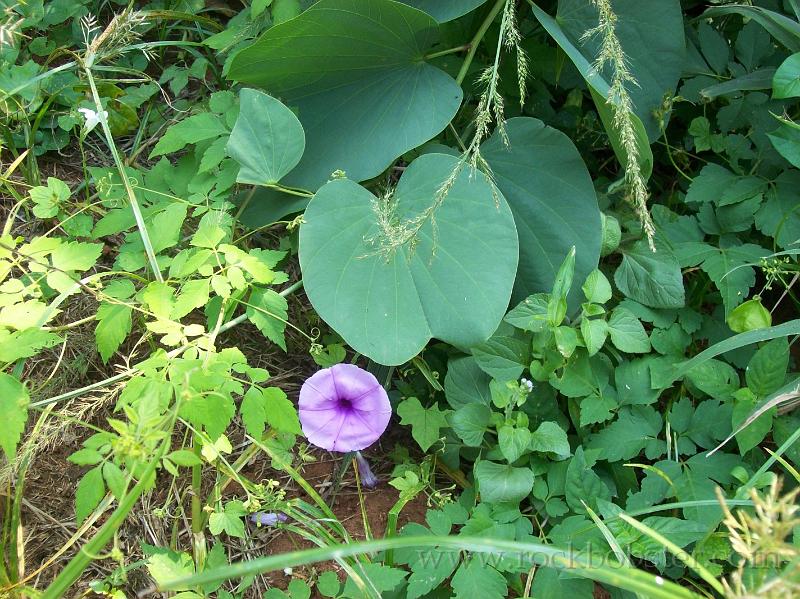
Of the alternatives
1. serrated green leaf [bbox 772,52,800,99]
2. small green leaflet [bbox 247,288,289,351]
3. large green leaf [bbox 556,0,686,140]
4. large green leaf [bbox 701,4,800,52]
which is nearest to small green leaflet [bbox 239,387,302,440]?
small green leaflet [bbox 247,288,289,351]

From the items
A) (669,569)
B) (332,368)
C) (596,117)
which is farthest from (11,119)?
(669,569)

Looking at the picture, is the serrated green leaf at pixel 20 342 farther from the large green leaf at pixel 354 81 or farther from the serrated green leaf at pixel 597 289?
the serrated green leaf at pixel 597 289

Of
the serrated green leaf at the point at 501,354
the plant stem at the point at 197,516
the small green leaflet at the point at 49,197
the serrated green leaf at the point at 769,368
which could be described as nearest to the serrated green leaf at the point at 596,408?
the serrated green leaf at the point at 501,354

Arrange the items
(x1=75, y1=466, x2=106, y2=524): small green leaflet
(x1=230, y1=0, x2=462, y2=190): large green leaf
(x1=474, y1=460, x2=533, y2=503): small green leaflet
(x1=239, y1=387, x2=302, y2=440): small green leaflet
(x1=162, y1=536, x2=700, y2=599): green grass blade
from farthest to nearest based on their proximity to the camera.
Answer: (x1=230, y1=0, x2=462, y2=190): large green leaf → (x1=474, y1=460, x2=533, y2=503): small green leaflet → (x1=239, y1=387, x2=302, y2=440): small green leaflet → (x1=75, y1=466, x2=106, y2=524): small green leaflet → (x1=162, y1=536, x2=700, y2=599): green grass blade

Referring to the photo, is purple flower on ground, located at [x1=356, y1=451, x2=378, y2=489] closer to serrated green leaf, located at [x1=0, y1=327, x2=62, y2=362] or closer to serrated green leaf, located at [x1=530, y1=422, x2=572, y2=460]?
serrated green leaf, located at [x1=530, y1=422, x2=572, y2=460]

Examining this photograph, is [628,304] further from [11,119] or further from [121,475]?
[11,119]

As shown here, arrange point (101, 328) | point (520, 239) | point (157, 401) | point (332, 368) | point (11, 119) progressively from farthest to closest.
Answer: point (11, 119)
point (520, 239)
point (332, 368)
point (101, 328)
point (157, 401)
